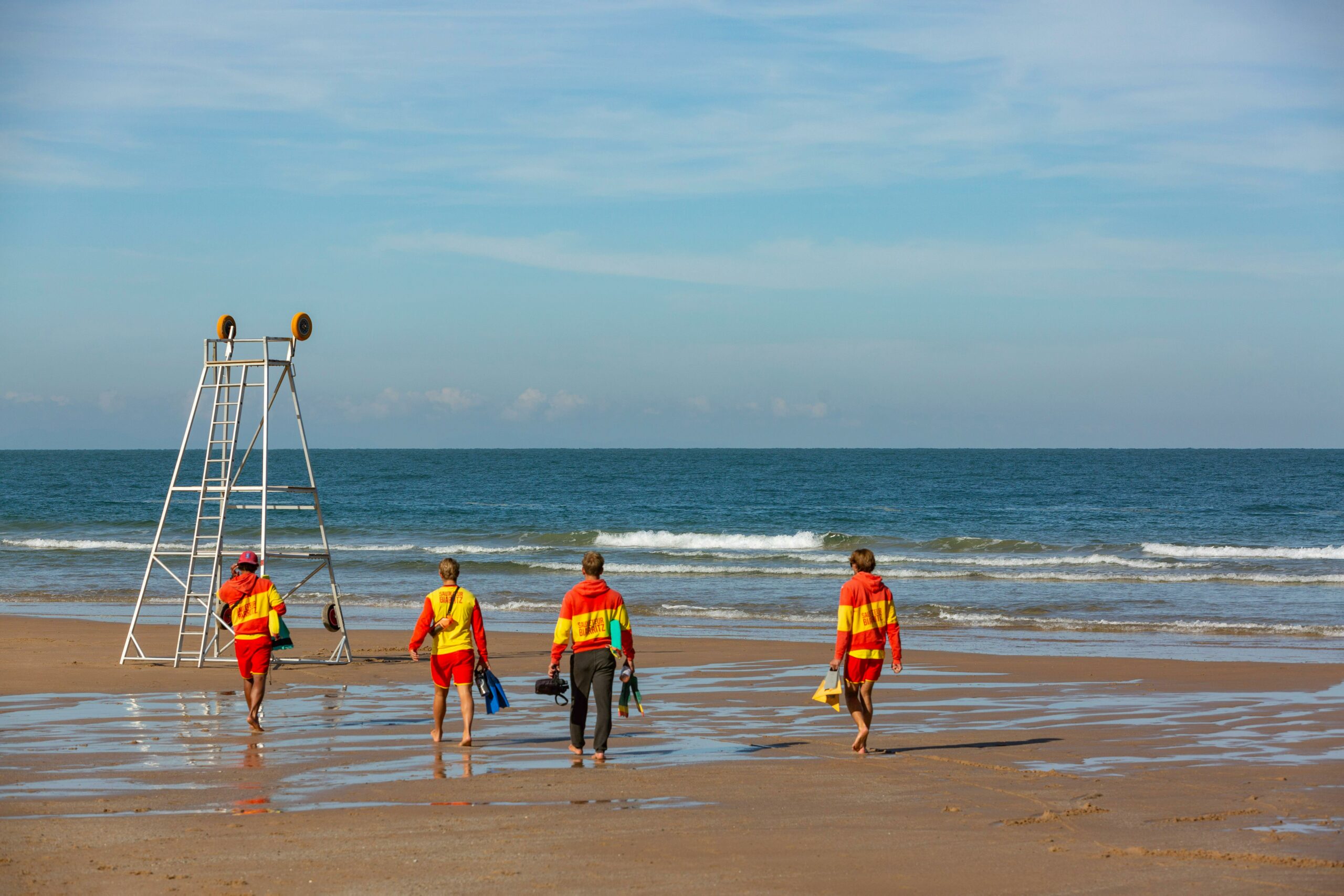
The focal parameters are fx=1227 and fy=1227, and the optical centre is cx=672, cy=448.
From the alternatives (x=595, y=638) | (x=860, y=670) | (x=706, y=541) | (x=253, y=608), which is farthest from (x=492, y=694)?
(x=706, y=541)

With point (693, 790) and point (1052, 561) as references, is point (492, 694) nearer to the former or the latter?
point (693, 790)

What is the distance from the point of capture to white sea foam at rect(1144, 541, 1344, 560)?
31.4 m

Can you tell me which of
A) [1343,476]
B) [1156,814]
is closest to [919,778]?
[1156,814]

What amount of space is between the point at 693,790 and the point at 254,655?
4.26 m

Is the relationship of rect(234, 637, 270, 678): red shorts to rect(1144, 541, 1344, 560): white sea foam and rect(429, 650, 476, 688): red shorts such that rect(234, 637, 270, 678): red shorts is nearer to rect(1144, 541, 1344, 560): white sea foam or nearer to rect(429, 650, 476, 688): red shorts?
rect(429, 650, 476, 688): red shorts

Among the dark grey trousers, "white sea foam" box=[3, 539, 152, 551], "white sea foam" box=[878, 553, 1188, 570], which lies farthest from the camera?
"white sea foam" box=[3, 539, 152, 551]

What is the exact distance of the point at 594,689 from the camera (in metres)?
9.02

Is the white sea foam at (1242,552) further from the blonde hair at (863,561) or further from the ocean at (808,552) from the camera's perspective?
the blonde hair at (863,561)

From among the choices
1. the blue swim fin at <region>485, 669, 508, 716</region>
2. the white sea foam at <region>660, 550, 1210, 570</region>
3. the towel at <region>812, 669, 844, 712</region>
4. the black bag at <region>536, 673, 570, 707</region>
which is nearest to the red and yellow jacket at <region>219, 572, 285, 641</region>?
the blue swim fin at <region>485, 669, 508, 716</region>

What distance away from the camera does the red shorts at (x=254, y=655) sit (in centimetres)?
1017

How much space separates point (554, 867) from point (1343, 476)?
84.6 metres

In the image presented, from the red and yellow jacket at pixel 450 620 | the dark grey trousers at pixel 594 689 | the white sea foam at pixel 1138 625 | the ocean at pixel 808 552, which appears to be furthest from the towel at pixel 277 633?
the white sea foam at pixel 1138 625

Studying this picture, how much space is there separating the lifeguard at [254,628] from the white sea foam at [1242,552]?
2617 cm

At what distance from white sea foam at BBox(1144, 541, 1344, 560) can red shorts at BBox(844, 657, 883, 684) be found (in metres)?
24.3
